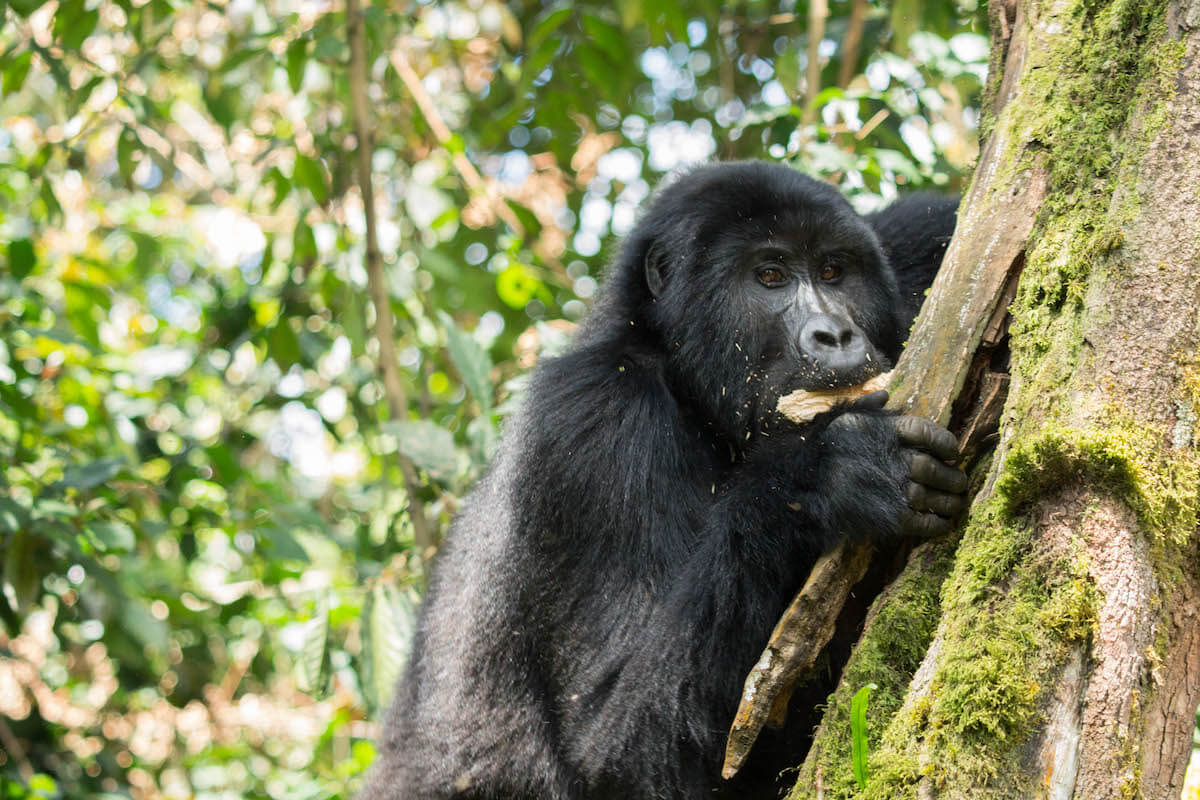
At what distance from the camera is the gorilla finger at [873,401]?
8.43 feet

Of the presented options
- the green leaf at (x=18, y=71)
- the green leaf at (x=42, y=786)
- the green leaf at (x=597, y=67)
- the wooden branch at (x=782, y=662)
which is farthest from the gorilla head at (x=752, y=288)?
the green leaf at (x=42, y=786)

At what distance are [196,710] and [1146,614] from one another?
287 inches

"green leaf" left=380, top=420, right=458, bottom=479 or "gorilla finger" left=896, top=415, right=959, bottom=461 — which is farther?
"green leaf" left=380, top=420, right=458, bottom=479

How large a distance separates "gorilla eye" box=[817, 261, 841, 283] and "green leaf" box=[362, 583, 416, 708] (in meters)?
2.05

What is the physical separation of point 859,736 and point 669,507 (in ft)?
4.09

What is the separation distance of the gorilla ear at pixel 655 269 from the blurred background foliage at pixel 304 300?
799mm

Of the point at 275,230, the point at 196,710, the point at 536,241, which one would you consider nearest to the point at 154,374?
the point at 275,230

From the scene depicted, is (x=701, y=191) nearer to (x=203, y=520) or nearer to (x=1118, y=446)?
(x=1118, y=446)

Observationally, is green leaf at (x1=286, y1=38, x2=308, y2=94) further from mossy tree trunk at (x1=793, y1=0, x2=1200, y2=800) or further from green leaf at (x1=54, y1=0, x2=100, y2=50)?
mossy tree trunk at (x1=793, y1=0, x2=1200, y2=800)

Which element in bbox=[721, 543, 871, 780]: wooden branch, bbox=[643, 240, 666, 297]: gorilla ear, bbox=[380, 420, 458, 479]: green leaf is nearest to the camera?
bbox=[721, 543, 871, 780]: wooden branch

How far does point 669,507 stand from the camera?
10.2 ft

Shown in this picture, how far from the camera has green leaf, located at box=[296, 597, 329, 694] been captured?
411cm

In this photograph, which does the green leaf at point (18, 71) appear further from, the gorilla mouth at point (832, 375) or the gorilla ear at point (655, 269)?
the gorilla mouth at point (832, 375)

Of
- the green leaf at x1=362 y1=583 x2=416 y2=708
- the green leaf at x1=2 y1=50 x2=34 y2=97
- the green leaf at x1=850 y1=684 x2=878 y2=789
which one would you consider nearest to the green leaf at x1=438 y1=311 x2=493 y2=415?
the green leaf at x1=362 y1=583 x2=416 y2=708
